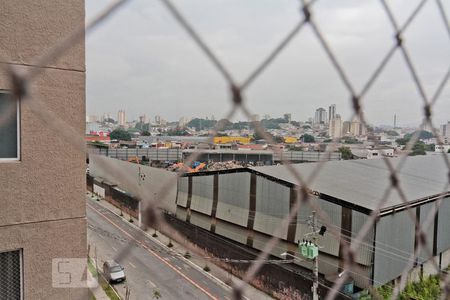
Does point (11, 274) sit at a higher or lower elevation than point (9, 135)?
lower

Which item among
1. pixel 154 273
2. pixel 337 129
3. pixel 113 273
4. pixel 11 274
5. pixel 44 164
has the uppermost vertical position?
pixel 337 129

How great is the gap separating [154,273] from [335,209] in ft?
10.6

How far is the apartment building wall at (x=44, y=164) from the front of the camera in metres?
1.01

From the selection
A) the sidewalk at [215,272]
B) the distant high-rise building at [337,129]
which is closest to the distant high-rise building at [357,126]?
the distant high-rise building at [337,129]

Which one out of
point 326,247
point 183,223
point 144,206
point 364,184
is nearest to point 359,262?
point 326,247

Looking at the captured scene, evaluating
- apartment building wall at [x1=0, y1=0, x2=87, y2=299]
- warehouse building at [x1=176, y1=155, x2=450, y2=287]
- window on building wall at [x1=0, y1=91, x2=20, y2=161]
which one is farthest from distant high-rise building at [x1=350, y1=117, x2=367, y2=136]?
warehouse building at [x1=176, y1=155, x2=450, y2=287]

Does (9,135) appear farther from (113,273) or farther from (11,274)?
(113,273)

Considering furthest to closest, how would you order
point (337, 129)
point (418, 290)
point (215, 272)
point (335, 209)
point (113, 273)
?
point (215, 272) < point (113, 273) < point (418, 290) < point (335, 209) < point (337, 129)

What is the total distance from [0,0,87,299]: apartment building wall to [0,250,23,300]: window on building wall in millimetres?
15

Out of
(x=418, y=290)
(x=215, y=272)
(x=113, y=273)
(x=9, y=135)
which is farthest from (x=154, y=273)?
(x=9, y=135)

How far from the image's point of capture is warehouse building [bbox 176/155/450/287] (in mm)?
4278

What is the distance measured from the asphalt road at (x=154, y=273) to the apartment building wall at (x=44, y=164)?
3.36 meters

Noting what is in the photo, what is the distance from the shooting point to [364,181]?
17.7ft

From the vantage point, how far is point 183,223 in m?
6.93
